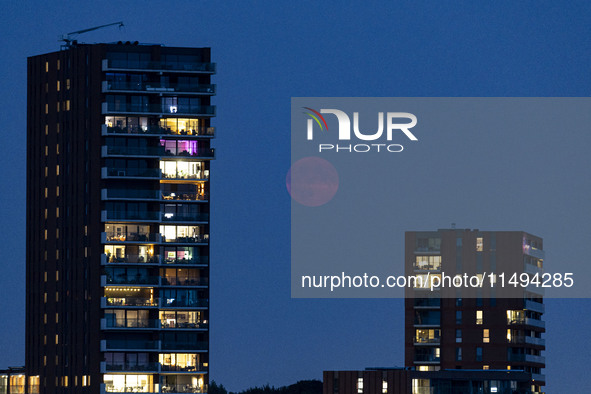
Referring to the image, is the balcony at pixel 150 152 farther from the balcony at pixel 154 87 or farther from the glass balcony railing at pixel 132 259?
the glass balcony railing at pixel 132 259

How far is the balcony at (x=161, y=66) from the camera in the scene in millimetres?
174250

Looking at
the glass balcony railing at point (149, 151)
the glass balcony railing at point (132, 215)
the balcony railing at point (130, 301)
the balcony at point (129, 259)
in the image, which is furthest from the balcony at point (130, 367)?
the glass balcony railing at point (149, 151)

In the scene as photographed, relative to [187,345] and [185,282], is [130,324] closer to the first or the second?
[187,345]

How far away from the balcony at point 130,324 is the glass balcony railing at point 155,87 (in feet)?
89.0

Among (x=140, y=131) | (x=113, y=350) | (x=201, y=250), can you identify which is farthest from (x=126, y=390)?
(x=140, y=131)

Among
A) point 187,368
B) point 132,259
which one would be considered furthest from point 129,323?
point 187,368

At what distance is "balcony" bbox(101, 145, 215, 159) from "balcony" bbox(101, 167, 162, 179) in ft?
5.81

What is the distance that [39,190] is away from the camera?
182000 millimetres

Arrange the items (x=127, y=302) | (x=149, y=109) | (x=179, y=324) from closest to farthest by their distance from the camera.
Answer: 1. (x=179, y=324)
2. (x=127, y=302)
3. (x=149, y=109)

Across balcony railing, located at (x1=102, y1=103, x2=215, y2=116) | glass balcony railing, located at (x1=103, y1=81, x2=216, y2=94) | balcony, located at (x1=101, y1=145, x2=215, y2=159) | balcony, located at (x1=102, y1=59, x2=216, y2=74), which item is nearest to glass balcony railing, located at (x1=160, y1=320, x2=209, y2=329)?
balcony, located at (x1=101, y1=145, x2=215, y2=159)

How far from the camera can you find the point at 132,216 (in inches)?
6831

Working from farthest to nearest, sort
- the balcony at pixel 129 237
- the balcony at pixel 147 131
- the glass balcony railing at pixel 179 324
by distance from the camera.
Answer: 1. the balcony at pixel 147 131
2. the balcony at pixel 129 237
3. the glass balcony railing at pixel 179 324

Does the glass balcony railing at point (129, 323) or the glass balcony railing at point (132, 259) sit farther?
the glass balcony railing at point (132, 259)

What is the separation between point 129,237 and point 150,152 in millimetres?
10347
